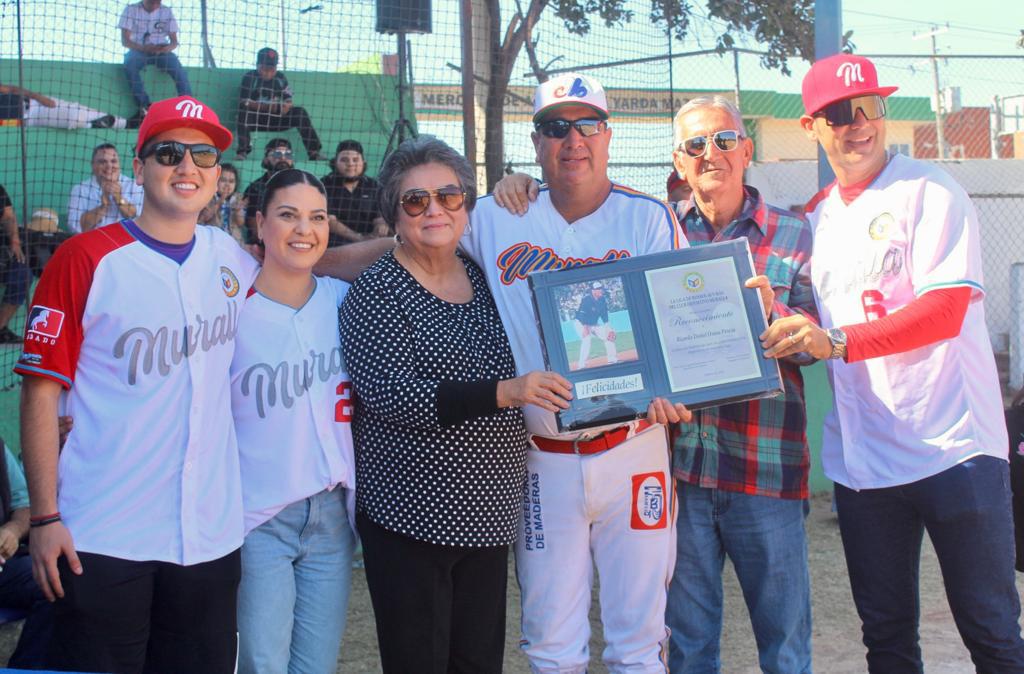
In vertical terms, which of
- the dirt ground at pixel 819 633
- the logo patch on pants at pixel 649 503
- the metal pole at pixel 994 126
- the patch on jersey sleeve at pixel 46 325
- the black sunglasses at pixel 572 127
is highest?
the metal pole at pixel 994 126

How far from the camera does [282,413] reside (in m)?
3.01

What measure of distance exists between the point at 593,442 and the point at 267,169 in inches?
231

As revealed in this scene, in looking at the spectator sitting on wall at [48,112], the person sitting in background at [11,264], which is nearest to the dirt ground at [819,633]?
the person sitting in background at [11,264]

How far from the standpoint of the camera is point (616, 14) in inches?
357

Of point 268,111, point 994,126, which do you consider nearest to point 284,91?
point 268,111

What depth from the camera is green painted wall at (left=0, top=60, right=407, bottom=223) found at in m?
8.86

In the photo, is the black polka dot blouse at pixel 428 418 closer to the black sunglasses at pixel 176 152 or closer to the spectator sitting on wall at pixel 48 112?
the black sunglasses at pixel 176 152

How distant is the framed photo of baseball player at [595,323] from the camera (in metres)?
2.96

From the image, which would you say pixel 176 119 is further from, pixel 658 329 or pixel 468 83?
pixel 468 83

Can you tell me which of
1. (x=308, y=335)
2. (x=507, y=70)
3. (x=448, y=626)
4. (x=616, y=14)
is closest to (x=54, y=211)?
(x=507, y=70)

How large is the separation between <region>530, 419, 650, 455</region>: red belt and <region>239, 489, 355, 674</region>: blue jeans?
2.33 ft

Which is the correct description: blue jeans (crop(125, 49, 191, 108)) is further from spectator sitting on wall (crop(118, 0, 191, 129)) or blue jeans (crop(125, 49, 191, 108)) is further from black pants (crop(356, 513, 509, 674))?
black pants (crop(356, 513, 509, 674))

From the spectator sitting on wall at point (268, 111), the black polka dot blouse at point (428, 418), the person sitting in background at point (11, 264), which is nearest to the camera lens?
the black polka dot blouse at point (428, 418)

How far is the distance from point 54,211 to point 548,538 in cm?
673
